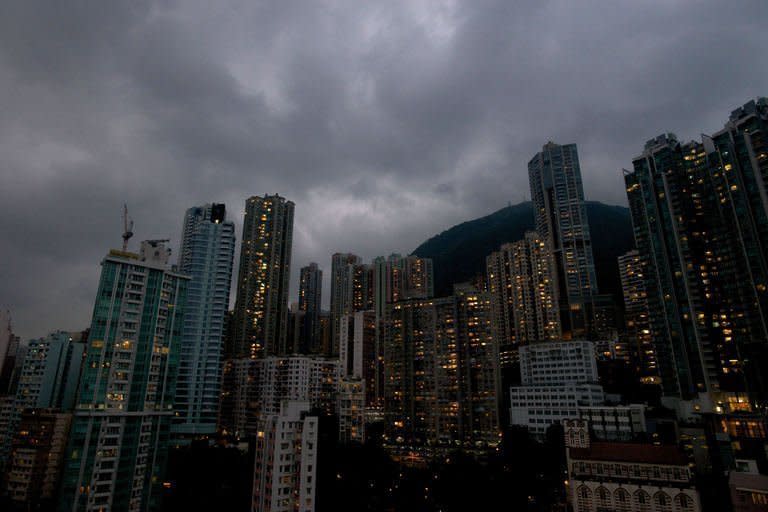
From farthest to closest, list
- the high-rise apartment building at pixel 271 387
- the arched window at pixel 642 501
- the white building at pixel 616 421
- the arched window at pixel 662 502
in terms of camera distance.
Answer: the high-rise apartment building at pixel 271 387, the white building at pixel 616 421, the arched window at pixel 642 501, the arched window at pixel 662 502

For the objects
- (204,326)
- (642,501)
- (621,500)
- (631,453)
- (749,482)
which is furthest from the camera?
(204,326)

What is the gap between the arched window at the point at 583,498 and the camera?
8019cm

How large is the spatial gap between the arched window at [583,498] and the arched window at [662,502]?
1014cm

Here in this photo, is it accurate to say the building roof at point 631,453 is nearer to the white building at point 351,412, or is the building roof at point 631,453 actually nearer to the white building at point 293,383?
the white building at point 351,412

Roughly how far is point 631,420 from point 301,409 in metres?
83.4

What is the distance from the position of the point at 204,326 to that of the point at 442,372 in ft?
262

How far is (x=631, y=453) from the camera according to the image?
80.9 m

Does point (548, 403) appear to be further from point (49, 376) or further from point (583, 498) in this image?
point (49, 376)

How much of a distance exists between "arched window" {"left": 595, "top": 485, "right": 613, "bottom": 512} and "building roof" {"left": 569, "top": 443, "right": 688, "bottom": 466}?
5.22 meters

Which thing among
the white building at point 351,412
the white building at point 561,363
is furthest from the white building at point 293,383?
the white building at point 561,363

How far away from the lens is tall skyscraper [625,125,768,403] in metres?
110

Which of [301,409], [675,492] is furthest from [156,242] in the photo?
[675,492]

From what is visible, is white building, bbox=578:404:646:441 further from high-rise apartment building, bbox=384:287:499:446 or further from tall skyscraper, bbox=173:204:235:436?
tall skyscraper, bbox=173:204:235:436

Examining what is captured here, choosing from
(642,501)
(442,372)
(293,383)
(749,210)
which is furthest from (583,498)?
(293,383)
